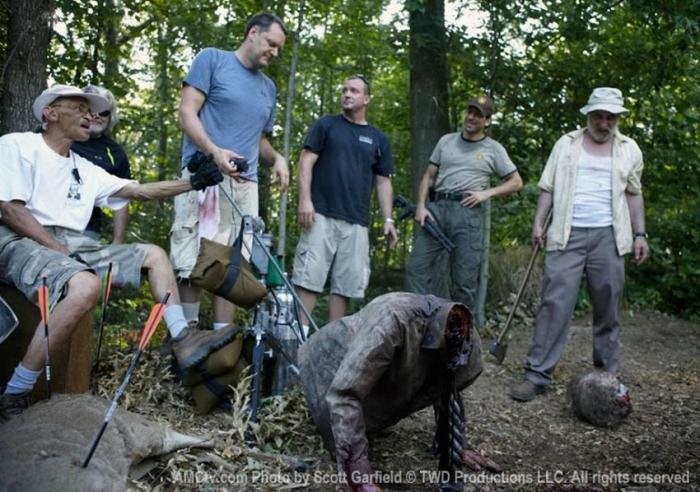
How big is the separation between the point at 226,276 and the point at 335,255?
52.2 inches

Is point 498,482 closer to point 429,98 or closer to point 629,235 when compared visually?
point 629,235

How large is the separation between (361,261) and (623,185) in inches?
77.6

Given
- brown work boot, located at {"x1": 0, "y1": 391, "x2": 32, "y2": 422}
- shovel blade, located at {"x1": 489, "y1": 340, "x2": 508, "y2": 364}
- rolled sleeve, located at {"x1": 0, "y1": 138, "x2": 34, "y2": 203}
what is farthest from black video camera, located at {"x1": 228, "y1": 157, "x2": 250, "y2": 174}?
shovel blade, located at {"x1": 489, "y1": 340, "x2": 508, "y2": 364}

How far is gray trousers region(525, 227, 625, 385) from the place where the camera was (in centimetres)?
526

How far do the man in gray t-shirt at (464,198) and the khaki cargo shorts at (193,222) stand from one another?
1939mm

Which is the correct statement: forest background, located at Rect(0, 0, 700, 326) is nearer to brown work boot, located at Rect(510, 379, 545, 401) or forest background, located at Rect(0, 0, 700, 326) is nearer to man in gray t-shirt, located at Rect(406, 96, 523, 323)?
man in gray t-shirt, located at Rect(406, 96, 523, 323)

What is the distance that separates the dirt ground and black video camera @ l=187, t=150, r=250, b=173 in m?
1.20

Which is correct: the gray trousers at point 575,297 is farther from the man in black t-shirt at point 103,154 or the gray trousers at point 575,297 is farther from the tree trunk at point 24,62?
the tree trunk at point 24,62

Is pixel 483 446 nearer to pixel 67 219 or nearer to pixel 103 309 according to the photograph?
pixel 103 309

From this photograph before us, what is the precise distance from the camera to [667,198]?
9.29m

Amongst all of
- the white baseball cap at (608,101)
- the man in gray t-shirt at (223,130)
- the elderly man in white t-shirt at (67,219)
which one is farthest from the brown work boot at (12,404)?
the white baseball cap at (608,101)

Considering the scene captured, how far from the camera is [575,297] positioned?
17.3 ft

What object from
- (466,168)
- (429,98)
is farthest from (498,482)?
(429,98)

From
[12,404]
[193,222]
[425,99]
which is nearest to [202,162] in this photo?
[193,222]
